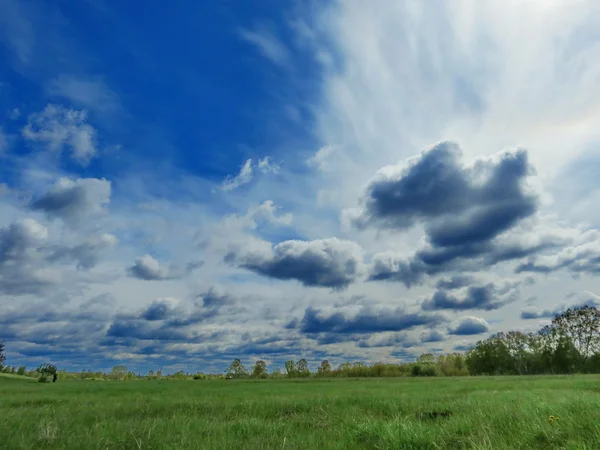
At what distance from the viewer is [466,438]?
6219mm

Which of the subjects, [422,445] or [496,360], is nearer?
[422,445]

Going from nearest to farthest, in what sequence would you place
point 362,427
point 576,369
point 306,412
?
point 362,427 → point 306,412 → point 576,369

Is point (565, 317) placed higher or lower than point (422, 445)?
higher

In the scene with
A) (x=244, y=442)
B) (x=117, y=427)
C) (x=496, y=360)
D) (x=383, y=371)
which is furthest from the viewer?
(x=383, y=371)

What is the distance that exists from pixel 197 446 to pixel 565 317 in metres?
99.7

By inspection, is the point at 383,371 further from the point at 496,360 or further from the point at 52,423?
the point at 52,423

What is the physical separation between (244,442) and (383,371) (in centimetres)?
11428

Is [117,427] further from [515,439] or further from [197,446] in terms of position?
[515,439]

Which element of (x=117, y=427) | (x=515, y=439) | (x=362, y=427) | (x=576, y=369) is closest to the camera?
(x=515, y=439)

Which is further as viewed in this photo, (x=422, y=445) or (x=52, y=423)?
(x=52, y=423)

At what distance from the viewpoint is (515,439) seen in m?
5.88

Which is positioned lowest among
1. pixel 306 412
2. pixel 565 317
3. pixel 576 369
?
pixel 576 369

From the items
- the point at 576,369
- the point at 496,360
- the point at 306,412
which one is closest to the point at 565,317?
the point at 576,369

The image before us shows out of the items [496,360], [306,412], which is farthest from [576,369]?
[306,412]
